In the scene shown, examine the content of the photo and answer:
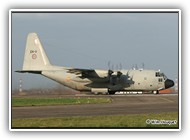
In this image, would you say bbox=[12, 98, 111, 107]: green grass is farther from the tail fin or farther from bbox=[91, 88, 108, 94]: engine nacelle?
the tail fin

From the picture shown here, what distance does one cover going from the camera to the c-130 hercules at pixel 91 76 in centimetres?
980

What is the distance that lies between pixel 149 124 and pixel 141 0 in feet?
8.56

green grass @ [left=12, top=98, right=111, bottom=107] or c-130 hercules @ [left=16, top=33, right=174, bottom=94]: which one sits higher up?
c-130 hercules @ [left=16, top=33, right=174, bottom=94]

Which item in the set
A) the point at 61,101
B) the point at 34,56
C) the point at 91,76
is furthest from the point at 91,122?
the point at 91,76

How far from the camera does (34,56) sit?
34.4 feet

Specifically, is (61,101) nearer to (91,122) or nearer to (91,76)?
(91,76)

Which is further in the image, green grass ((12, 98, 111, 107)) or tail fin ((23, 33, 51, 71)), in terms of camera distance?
green grass ((12, 98, 111, 107))

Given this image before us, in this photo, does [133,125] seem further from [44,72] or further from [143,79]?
[143,79]

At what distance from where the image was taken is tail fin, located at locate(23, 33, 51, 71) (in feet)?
29.5

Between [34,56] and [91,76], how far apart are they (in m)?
6.31

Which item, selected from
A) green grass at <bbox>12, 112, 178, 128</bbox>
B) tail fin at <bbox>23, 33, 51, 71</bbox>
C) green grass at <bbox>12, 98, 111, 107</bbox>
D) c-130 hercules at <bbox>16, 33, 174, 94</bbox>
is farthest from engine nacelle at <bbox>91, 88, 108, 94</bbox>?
green grass at <bbox>12, 112, 178, 128</bbox>

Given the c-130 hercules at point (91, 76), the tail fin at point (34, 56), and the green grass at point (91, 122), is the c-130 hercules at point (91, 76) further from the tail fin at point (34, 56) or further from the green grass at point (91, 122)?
the green grass at point (91, 122)

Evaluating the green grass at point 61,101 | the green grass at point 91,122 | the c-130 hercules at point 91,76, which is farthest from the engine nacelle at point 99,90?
the green grass at point 91,122

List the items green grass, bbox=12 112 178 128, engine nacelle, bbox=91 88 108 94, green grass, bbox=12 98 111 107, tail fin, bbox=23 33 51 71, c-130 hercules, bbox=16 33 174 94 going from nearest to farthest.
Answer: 1. green grass, bbox=12 112 178 128
2. tail fin, bbox=23 33 51 71
3. c-130 hercules, bbox=16 33 174 94
4. green grass, bbox=12 98 111 107
5. engine nacelle, bbox=91 88 108 94
